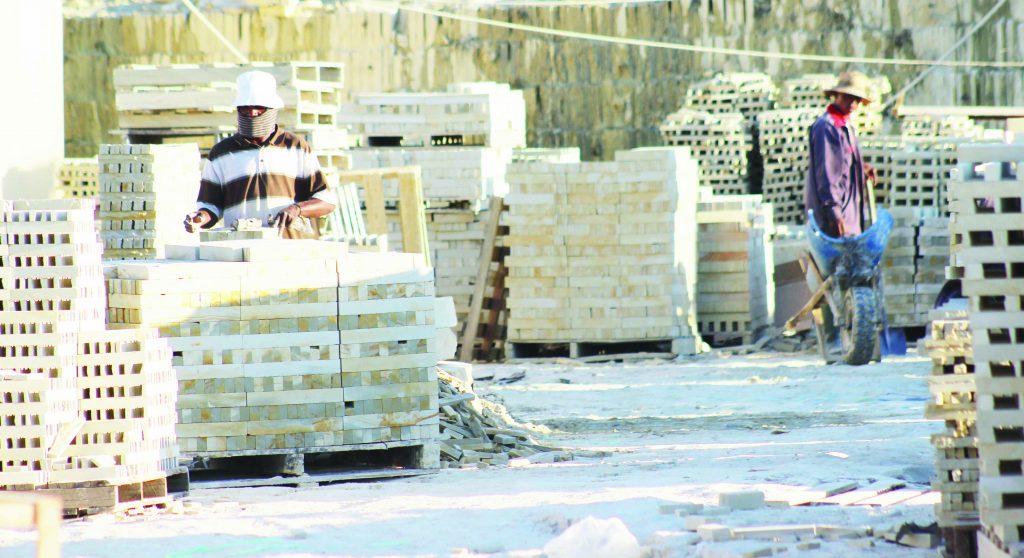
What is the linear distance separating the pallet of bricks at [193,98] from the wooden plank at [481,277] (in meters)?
1.71

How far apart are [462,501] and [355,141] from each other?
356 inches

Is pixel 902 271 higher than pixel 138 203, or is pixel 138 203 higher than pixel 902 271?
pixel 138 203

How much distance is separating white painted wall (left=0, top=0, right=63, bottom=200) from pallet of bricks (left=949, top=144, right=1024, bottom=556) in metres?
11.6

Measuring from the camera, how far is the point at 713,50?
20.3 m

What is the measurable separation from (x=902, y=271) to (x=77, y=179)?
7.97 m

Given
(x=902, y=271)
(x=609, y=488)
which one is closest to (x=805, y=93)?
(x=902, y=271)

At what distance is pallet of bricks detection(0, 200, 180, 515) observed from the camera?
697 cm

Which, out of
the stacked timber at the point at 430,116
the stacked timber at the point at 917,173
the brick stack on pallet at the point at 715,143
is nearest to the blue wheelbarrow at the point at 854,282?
the stacked timber at the point at 917,173

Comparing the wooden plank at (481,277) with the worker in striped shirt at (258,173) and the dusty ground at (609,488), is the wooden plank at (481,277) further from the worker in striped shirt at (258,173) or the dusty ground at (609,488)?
the worker in striped shirt at (258,173)

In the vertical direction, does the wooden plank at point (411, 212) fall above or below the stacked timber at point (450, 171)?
below

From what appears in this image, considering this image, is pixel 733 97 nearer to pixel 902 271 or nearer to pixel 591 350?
pixel 902 271

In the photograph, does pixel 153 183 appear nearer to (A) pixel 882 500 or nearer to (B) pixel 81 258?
(B) pixel 81 258

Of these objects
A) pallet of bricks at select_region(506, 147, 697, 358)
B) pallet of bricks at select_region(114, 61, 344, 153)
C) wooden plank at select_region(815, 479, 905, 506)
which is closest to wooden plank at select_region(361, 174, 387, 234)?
pallet of bricks at select_region(114, 61, 344, 153)

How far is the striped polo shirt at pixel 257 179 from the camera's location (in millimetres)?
9797
